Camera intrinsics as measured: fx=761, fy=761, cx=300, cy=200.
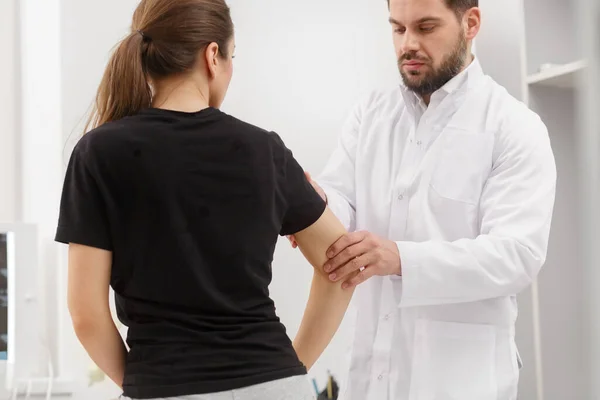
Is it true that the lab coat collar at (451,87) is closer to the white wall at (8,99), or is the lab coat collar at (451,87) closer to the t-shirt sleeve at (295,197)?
the t-shirt sleeve at (295,197)

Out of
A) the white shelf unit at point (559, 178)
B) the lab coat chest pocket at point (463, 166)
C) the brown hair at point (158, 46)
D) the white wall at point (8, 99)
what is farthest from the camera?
the white wall at point (8, 99)

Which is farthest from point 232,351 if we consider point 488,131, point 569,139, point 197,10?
point 569,139

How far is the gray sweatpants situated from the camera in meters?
0.99

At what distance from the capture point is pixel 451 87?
1729 mm

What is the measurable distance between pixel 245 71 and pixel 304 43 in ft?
0.74

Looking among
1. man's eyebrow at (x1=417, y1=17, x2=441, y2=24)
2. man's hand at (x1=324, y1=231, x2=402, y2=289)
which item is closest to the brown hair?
man's hand at (x1=324, y1=231, x2=402, y2=289)

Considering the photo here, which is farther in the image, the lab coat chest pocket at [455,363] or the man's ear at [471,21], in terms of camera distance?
the man's ear at [471,21]

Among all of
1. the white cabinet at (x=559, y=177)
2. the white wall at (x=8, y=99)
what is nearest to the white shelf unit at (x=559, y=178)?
the white cabinet at (x=559, y=177)

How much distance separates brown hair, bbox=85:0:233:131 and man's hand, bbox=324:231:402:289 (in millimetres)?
397

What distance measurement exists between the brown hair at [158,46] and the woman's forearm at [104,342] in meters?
0.30

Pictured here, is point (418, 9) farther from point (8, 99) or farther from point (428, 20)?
point (8, 99)

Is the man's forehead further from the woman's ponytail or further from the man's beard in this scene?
the woman's ponytail

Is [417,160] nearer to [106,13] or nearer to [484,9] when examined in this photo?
[484,9]

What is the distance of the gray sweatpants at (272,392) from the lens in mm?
987
